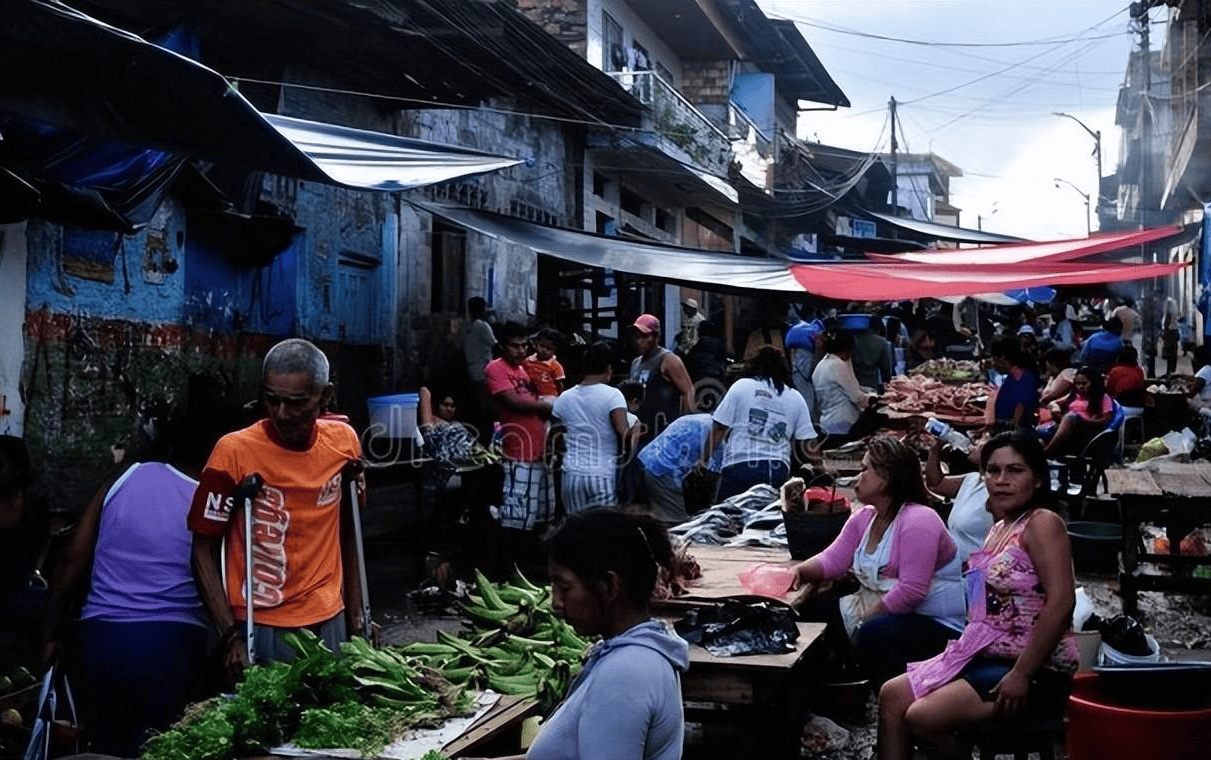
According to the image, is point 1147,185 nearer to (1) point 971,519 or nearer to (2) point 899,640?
(1) point 971,519

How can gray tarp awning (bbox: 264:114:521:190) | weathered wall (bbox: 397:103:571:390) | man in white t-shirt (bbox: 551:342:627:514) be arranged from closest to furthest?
1. gray tarp awning (bbox: 264:114:521:190)
2. man in white t-shirt (bbox: 551:342:627:514)
3. weathered wall (bbox: 397:103:571:390)

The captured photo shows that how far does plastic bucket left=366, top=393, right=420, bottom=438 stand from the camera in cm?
986

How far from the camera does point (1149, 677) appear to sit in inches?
147

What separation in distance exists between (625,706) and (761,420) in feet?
18.4

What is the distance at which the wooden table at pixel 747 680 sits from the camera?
4.07 metres

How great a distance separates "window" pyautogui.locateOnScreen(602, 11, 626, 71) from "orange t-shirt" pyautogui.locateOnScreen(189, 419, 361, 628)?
18.1m

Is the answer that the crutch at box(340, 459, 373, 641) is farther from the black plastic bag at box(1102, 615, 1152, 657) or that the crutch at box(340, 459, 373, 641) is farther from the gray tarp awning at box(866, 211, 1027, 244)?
the gray tarp awning at box(866, 211, 1027, 244)

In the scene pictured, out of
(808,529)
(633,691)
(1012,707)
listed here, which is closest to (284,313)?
(808,529)

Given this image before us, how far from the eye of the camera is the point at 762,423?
7.83 meters

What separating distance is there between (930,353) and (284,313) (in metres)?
12.3

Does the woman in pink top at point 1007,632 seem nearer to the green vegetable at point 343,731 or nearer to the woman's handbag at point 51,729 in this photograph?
the green vegetable at point 343,731

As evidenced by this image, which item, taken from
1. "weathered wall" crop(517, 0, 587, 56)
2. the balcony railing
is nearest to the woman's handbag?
the balcony railing

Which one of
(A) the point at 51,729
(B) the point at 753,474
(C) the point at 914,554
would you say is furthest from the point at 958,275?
(A) the point at 51,729

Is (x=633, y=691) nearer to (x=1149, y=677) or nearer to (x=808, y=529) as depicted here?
(x=1149, y=677)
